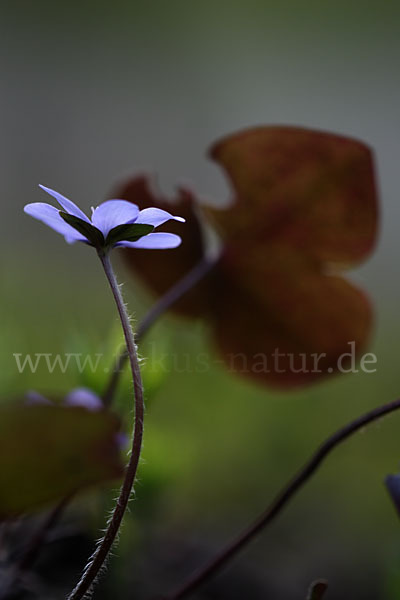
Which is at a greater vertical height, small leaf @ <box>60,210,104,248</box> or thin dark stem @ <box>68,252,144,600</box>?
small leaf @ <box>60,210,104,248</box>

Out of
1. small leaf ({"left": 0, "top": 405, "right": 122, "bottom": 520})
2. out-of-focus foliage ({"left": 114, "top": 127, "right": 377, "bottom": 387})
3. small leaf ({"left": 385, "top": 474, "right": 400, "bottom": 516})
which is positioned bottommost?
small leaf ({"left": 385, "top": 474, "right": 400, "bottom": 516})

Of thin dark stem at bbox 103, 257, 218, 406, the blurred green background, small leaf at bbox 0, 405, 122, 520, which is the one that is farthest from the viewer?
the blurred green background

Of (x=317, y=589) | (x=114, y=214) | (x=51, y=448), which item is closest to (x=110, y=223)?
(x=114, y=214)

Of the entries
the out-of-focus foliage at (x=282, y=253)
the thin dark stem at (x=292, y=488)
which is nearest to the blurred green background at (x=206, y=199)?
the out-of-focus foliage at (x=282, y=253)

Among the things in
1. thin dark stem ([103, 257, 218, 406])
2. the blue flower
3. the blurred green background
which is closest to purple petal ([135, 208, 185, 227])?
the blue flower

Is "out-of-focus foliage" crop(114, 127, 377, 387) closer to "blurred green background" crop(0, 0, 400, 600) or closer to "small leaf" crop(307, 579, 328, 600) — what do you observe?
"blurred green background" crop(0, 0, 400, 600)

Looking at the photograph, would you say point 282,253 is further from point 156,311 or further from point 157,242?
point 157,242

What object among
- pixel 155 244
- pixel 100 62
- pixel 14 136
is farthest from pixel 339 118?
pixel 155 244

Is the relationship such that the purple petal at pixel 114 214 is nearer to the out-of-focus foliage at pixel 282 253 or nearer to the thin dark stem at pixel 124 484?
the thin dark stem at pixel 124 484
